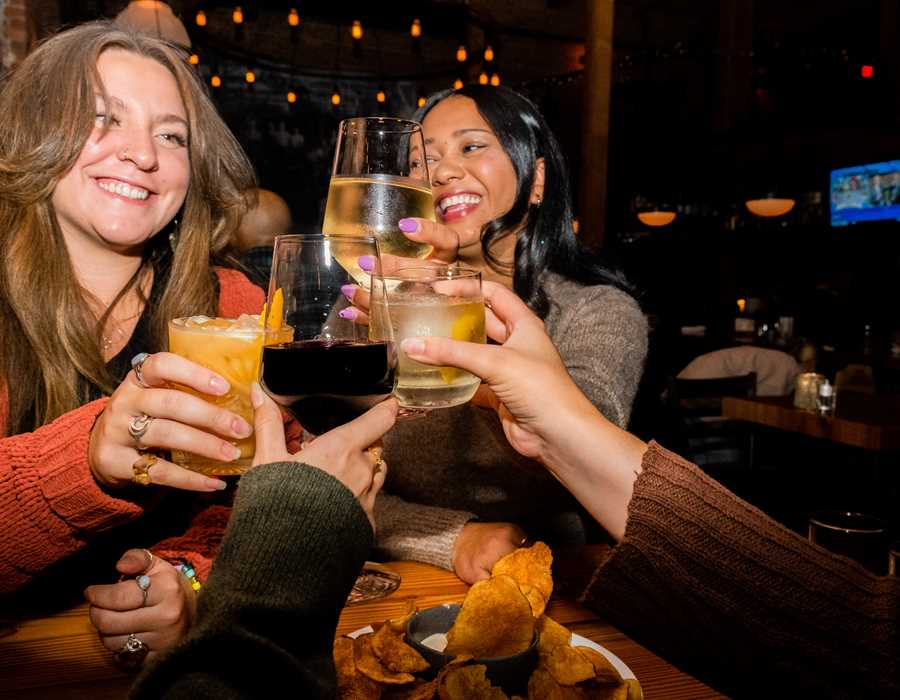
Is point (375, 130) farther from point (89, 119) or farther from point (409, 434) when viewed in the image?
point (409, 434)

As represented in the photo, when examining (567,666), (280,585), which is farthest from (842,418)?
(280,585)

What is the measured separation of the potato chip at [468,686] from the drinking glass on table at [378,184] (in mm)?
762

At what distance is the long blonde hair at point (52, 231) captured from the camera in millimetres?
1724

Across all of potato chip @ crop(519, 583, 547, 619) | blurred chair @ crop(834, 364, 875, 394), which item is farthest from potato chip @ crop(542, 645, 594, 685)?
blurred chair @ crop(834, 364, 875, 394)

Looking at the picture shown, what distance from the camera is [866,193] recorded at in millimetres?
8570

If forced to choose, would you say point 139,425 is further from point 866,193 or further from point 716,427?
point 866,193

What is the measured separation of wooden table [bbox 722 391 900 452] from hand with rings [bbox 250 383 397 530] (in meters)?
3.25

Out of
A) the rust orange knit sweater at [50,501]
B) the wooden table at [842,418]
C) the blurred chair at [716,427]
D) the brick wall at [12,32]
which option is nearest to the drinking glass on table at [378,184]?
the rust orange knit sweater at [50,501]

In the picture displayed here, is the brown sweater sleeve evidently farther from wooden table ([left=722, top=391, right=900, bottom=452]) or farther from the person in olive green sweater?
wooden table ([left=722, top=391, right=900, bottom=452])

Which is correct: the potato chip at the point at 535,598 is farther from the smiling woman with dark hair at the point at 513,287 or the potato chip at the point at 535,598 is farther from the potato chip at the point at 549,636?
the smiling woman with dark hair at the point at 513,287

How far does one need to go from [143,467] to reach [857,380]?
16.2ft

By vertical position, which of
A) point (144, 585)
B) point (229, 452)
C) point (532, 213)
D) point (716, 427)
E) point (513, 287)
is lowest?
point (716, 427)

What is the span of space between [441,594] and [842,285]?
9.60 metres

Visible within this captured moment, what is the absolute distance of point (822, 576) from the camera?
895 millimetres
